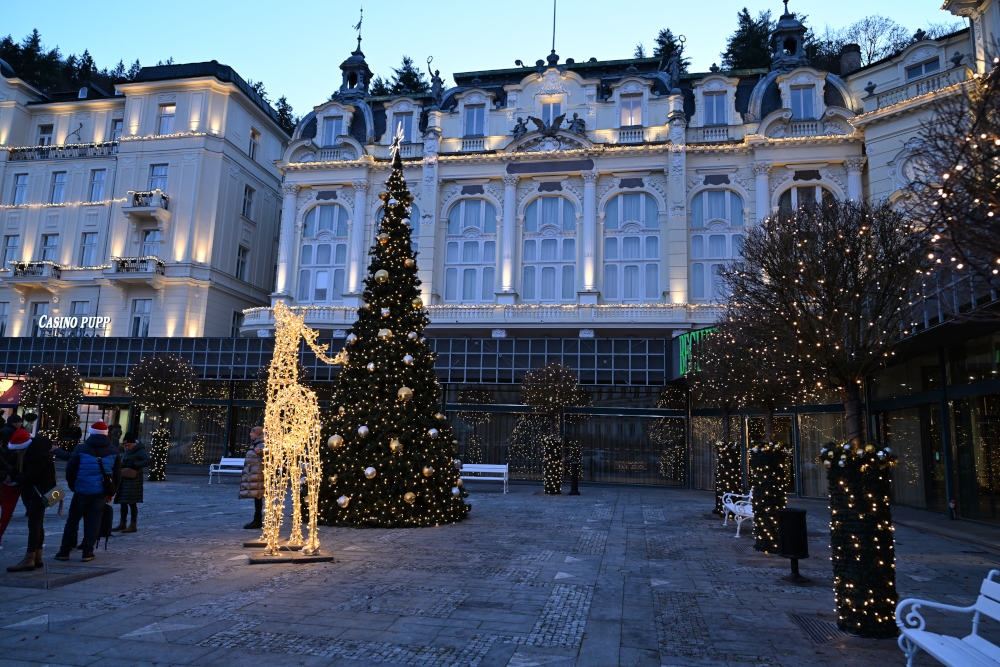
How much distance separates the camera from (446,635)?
5691 mm

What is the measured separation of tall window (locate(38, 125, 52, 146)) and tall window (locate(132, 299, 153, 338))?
13.0 meters

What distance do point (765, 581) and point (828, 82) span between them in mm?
27616

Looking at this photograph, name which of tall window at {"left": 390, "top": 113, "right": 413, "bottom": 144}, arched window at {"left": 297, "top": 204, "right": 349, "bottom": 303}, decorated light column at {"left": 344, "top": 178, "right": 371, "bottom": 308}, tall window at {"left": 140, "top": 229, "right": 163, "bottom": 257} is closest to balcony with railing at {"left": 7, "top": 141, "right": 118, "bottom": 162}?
tall window at {"left": 140, "top": 229, "right": 163, "bottom": 257}

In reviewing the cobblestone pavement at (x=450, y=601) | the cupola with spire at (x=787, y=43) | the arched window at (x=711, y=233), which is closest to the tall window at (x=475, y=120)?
the arched window at (x=711, y=233)

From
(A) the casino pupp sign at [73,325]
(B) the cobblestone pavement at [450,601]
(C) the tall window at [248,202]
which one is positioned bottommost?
(B) the cobblestone pavement at [450,601]

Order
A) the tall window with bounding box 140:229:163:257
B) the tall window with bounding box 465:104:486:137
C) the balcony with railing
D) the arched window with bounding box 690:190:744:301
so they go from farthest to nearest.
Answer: the balcony with railing, the tall window with bounding box 140:229:163:257, the tall window with bounding box 465:104:486:137, the arched window with bounding box 690:190:744:301

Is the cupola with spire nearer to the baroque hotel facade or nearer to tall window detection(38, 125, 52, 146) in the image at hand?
the baroque hotel facade

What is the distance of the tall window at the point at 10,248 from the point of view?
3662cm

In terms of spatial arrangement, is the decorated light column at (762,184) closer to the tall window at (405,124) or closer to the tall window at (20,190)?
the tall window at (405,124)

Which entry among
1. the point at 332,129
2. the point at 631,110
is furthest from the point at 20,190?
the point at 631,110

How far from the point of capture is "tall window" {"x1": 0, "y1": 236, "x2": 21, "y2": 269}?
3662cm

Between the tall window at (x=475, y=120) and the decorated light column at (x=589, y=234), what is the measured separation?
5889 millimetres

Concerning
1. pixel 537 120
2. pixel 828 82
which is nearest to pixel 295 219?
pixel 537 120

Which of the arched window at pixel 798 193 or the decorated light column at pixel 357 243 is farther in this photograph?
the decorated light column at pixel 357 243
